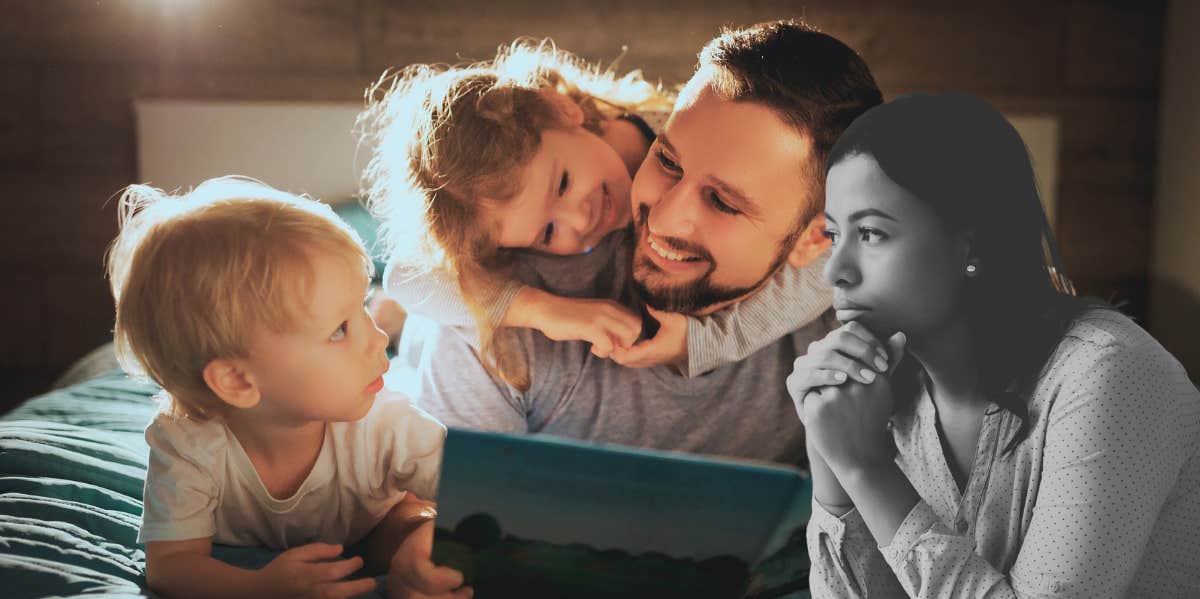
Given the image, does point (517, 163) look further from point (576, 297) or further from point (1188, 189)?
point (1188, 189)

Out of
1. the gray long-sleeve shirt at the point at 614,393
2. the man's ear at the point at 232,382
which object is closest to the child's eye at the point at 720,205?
the gray long-sleeve shirt at the point at 614,393

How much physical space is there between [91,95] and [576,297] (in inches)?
50.0

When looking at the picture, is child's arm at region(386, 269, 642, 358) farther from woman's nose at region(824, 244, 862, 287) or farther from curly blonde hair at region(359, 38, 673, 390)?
woman's nose at region(824, 244, 862, 287)

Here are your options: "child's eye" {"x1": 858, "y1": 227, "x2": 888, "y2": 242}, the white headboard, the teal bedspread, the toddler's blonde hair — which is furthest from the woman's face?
the white headboard

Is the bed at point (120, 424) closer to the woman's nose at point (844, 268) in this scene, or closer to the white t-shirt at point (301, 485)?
the white t-shirt at point (301, 485)

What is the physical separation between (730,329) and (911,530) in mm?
258

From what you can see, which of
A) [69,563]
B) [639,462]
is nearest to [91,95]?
[69,563]

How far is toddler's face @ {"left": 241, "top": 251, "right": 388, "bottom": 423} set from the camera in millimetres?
661

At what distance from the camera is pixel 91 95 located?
1686 millimetres

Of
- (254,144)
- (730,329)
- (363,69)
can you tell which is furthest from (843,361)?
(363,69)

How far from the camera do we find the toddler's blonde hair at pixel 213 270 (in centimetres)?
64

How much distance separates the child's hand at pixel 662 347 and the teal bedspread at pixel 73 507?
308 millimetres

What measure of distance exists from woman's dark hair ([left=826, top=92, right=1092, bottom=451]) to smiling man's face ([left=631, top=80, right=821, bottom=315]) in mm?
139

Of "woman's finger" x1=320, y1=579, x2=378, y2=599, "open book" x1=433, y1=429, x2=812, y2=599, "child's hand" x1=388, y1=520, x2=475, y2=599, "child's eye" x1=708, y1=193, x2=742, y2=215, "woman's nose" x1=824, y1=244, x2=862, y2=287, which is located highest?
"child's eye" x1=708, y1=193, x2=742, y2=215
